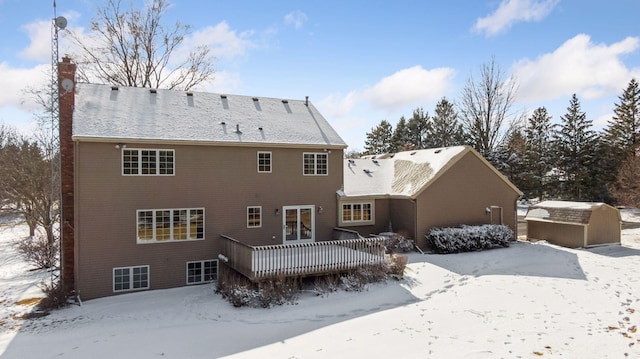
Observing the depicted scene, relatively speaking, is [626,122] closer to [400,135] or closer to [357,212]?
[400,135]

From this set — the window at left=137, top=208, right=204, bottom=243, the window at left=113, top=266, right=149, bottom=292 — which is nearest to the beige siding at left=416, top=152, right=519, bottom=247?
the window at left=137, top=208, right=204, bottom=243

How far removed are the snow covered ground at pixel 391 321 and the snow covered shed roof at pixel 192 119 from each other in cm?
620

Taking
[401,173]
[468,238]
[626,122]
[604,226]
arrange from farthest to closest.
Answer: [626,122] → [401,173] → [604,226] → [468,238]

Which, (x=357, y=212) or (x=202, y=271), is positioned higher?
(x=357, y=212)

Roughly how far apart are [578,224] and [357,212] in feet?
38.5

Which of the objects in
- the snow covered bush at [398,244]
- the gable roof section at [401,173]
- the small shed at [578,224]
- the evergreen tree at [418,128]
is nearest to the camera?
the snow covered bush at [398,244]

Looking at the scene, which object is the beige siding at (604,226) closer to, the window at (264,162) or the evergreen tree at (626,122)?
the window at (264,162)

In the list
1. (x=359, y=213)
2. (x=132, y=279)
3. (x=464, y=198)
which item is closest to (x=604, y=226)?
(x=464, y=198)

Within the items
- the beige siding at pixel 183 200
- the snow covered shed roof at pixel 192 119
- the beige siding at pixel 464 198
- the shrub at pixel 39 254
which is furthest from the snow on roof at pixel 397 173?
the shrub at pixel 39 254

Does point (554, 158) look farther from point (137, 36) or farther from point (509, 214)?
point (137, 36)

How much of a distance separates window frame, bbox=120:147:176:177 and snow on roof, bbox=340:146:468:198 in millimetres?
7764

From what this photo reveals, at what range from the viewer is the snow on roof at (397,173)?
19.8m

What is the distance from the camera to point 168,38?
2973 cm

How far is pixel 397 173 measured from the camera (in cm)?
2256
